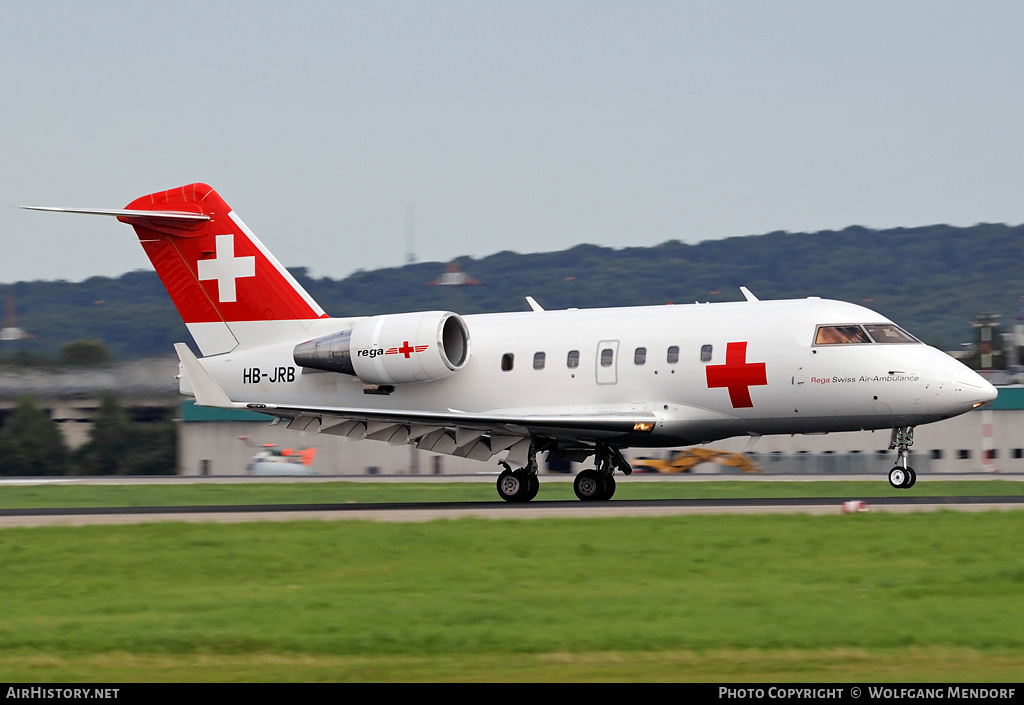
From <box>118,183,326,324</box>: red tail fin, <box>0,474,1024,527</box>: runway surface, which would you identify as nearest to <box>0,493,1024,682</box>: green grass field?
<box>0,474,1024,527</box>: runway surface

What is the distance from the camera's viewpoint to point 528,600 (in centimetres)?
1409

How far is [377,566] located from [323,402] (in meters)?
12.4

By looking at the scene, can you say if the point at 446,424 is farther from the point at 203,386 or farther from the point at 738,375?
the point at 738,375

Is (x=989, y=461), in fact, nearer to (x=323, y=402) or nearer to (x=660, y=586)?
(x=323, y=402)

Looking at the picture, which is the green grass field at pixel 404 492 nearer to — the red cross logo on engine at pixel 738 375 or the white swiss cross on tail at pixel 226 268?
the red cross logo on engine at pixel 738 375

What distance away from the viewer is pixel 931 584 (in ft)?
48.6

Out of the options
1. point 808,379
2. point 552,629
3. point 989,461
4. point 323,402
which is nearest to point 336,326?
point 323,402

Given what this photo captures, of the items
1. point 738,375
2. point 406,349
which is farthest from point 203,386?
point 738,375

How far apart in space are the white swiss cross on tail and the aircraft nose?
1511 cm

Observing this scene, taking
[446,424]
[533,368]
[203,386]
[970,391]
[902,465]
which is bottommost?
[902,465]

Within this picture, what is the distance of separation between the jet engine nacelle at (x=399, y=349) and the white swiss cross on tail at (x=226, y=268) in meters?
2.66

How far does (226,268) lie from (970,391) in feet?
52.4

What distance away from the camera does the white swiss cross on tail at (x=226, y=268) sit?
30062 mm

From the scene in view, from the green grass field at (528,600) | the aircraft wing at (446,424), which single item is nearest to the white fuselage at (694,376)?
A: the aircraft wing at (446,424)
